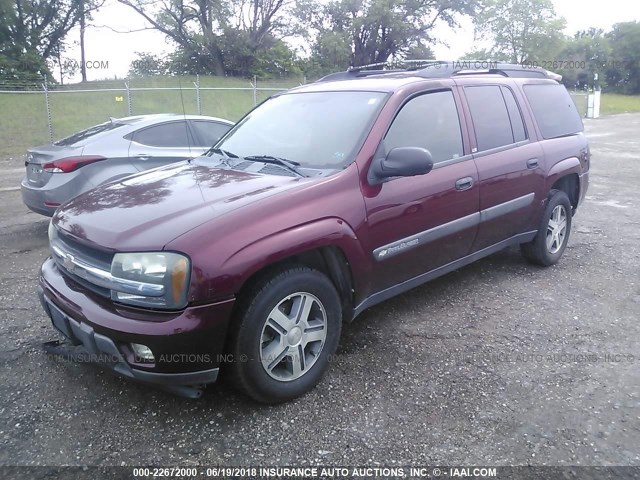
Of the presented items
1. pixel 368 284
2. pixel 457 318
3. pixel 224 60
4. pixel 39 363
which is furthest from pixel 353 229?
pixel 224 60

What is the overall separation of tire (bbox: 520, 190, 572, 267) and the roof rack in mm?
1203

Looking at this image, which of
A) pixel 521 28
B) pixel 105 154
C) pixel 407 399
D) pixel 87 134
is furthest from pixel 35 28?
pixel 521 28

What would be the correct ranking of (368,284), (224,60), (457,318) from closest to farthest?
(368,284)
(457,318)
(224,60)

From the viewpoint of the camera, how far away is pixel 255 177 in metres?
3.25

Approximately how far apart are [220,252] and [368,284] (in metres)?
1.14

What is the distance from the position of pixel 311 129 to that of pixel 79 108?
19732 millimetres

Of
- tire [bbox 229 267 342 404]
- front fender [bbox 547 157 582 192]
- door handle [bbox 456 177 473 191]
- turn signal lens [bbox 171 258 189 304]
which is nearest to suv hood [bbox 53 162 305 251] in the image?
turn signal lens [bbox 171 258 189 304]

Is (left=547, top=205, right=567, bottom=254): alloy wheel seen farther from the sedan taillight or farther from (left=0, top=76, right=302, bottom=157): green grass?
(left=0, top=76, right=302, bottom=157): green grass

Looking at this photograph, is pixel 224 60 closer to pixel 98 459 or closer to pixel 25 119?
pixel 25 119

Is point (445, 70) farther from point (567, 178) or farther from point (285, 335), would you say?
point (285, 335)

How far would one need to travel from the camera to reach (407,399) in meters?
2.99

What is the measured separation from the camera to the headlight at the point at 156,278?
2461 mm

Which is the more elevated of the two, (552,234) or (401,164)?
(401,164)

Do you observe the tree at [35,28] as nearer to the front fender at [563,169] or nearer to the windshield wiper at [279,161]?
the windshield wiper at [279,161]
